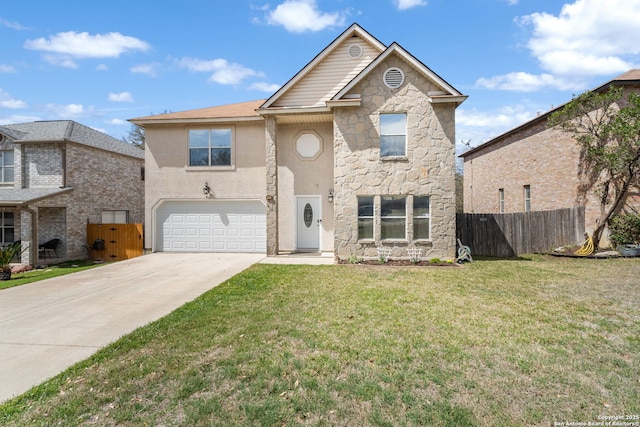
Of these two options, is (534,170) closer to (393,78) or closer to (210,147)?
(393,78)

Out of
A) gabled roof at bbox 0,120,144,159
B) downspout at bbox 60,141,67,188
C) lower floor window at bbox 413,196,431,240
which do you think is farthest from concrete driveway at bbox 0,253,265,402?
gabled roof at bbox 0,120,144,159

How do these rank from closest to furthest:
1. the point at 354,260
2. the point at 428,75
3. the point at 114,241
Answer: the point at 428,75 → the point at 354,260 → the point at 114,241

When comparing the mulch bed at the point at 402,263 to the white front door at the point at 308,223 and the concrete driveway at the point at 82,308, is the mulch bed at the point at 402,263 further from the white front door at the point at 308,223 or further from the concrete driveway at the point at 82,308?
the concrete driveway at the point at 82,308

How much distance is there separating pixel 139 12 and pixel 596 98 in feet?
59.4

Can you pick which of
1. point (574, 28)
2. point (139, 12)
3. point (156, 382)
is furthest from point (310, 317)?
point (574, 28)

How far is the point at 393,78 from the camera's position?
11.6m

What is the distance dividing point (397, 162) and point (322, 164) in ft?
10.9

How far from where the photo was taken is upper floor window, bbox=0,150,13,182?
663 inches

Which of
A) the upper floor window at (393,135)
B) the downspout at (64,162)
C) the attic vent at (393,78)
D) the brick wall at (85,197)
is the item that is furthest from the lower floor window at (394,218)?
the downspout at (64,162)

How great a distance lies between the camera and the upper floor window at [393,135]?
1170 cm

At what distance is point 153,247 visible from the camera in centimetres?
1423

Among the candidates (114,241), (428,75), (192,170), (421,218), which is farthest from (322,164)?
(114,241)

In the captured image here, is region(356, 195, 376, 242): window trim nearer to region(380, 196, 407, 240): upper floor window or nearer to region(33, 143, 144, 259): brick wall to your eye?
region(380, 196, 407, 240): upper floor window

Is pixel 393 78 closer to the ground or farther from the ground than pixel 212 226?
farther from the ground
